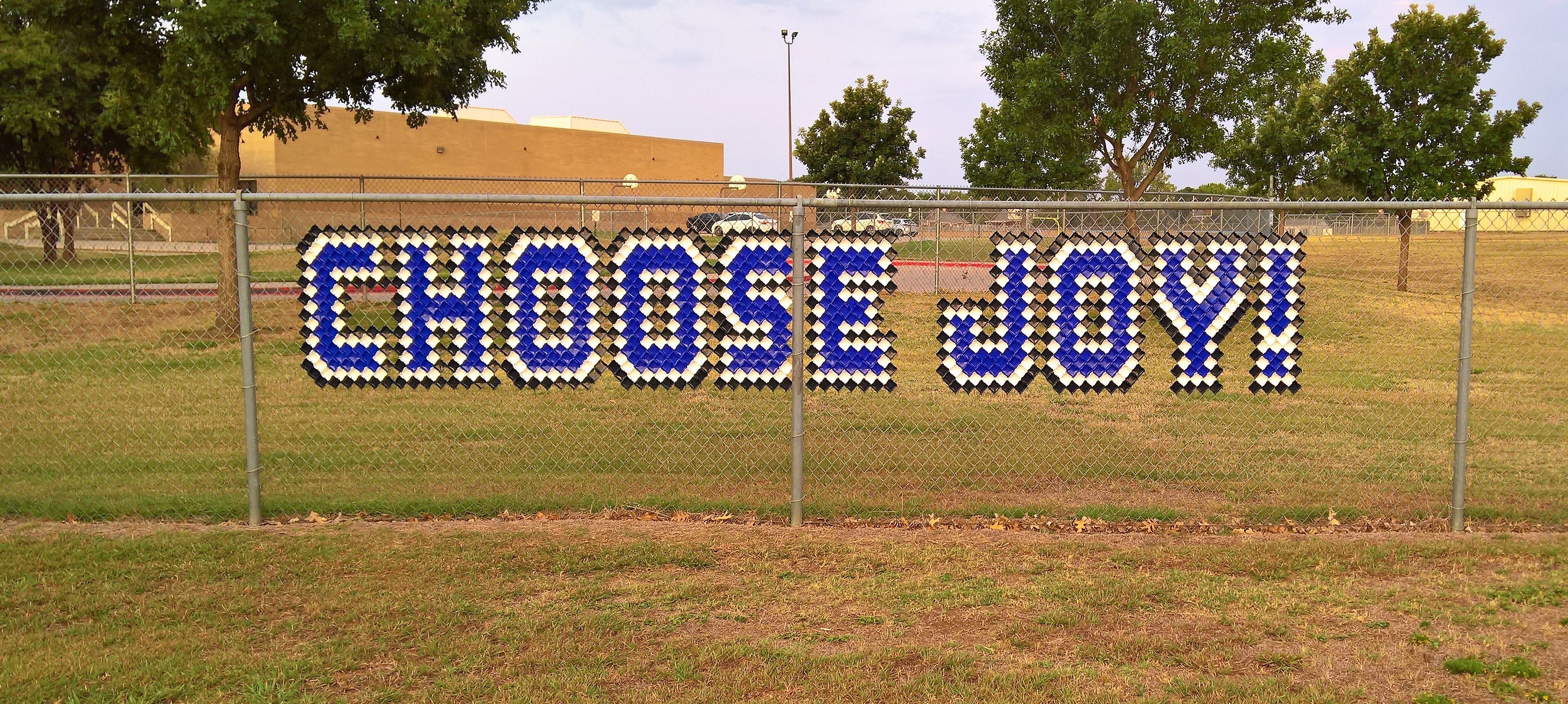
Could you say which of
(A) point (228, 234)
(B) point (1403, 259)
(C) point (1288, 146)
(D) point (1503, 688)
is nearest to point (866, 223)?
(B) point (1403, 259)

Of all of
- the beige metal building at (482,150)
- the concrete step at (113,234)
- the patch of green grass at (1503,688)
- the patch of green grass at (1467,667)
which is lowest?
the patch of green grass at (1503,688)

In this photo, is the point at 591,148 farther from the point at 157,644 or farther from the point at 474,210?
the point at 157,644

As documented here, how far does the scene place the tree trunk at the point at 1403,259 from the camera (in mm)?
8531

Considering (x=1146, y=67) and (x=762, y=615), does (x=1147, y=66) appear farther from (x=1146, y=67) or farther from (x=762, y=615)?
(x=762, y=615)

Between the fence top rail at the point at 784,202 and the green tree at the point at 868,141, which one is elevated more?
the green tree at the point at 868,141

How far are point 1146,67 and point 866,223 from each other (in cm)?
812

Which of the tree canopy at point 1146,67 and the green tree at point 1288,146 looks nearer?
the tree canopy at point 1146,67

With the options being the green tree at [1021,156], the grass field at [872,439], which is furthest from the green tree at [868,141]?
the grass field at [872,439]

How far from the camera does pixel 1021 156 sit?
26.1 m

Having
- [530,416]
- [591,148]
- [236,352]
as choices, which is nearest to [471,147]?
[591,148]

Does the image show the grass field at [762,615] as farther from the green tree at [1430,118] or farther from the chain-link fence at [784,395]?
the green tree at [1430,118]

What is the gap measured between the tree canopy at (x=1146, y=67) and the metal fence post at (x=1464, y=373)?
11.2 m

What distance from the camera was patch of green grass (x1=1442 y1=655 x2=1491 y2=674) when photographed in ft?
14.0

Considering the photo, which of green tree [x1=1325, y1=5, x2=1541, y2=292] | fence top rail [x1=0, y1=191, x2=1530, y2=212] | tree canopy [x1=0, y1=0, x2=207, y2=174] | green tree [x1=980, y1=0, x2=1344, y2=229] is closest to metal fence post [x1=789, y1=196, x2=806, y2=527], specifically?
fence top rail [x1=0, y1=191, x2=1530, y2=212]
